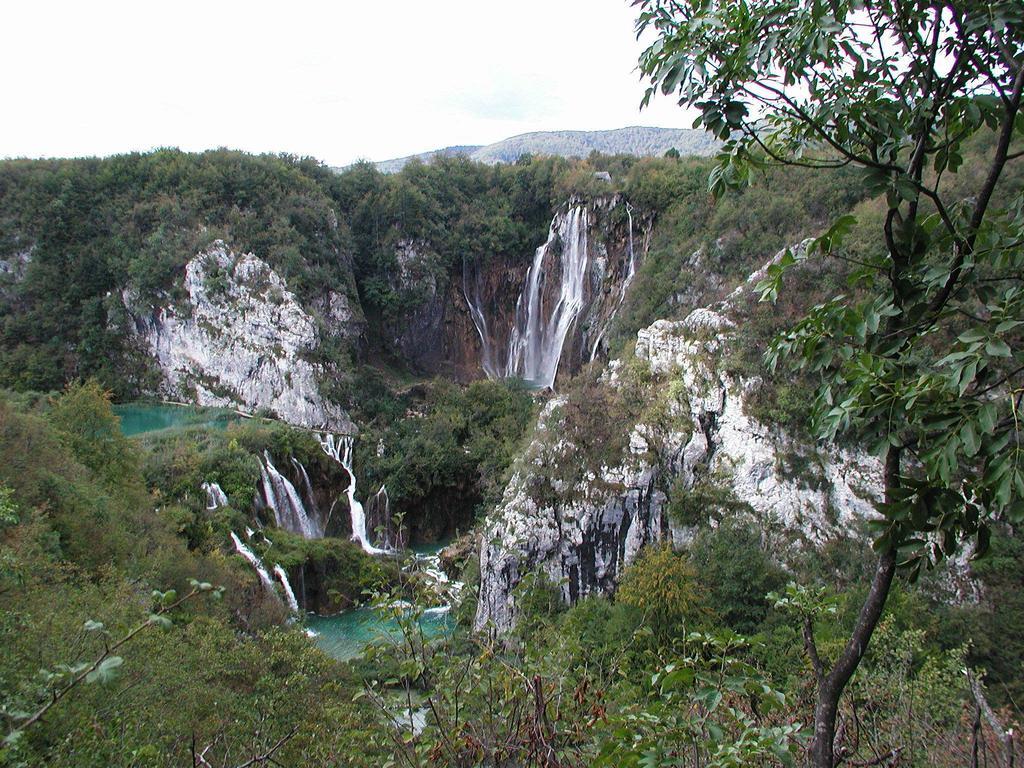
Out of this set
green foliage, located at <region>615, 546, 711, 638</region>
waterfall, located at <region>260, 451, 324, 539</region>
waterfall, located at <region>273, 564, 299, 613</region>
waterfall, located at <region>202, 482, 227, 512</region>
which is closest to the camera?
green foliage, located at <region>615, 546, 711, 638</region>

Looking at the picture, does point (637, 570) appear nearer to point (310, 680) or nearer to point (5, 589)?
point (310, 680)

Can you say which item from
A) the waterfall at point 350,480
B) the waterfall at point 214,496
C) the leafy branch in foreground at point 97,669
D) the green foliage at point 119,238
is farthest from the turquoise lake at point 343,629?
the green foliage at point 119,238

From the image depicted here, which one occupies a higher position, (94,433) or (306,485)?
(94,433)

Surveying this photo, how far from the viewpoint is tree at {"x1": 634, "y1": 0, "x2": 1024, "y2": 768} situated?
4.77 feet

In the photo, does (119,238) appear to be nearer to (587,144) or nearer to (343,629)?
(343,629)

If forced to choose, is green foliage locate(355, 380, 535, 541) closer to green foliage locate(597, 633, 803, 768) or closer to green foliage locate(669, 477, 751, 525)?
green foliage locate(669, 477, 751, 525)

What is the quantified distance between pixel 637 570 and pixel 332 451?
657 inches

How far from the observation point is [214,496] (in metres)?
19.2

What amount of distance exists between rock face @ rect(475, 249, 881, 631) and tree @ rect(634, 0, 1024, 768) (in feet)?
38.5

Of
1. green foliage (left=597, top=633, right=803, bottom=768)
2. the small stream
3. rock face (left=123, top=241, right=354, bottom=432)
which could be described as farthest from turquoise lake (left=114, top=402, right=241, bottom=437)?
green foliage (left=597, top=633, right=803, bottom=768)

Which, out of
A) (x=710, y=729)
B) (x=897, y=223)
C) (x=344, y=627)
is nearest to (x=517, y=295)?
(x=344, y=627)

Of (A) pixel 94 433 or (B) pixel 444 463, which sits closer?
(A) pixel 94 433

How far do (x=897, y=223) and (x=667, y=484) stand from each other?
12854mm

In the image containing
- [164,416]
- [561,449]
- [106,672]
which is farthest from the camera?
[164,416]
